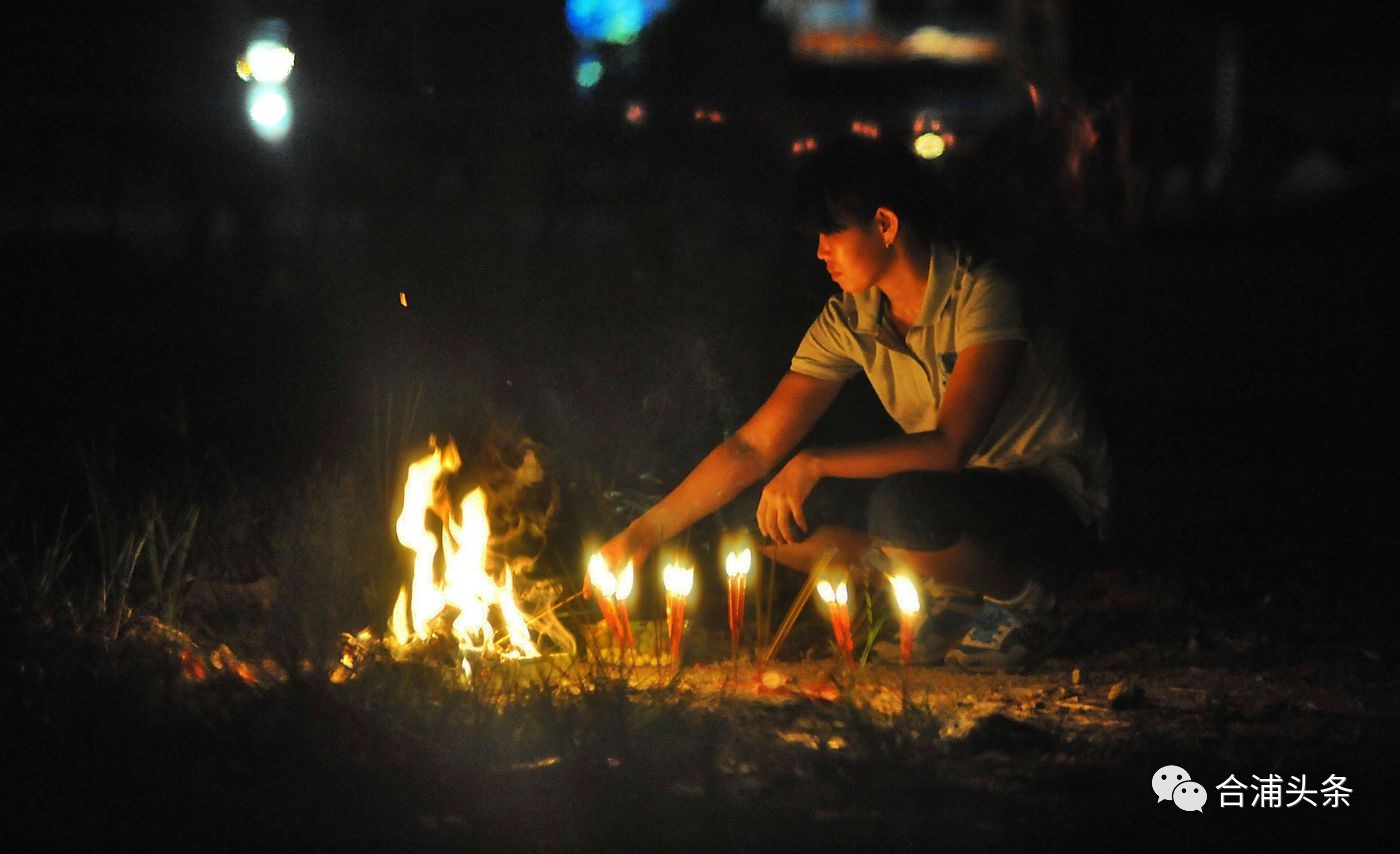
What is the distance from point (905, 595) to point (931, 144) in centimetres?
355

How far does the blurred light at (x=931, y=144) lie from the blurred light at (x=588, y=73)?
4.96 metres

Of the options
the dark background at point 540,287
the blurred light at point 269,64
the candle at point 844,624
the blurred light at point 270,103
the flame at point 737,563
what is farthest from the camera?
the blurred light at point 270,103

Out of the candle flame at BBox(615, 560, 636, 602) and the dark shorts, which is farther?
the dark shorts

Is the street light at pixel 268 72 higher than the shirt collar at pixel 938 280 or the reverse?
higher

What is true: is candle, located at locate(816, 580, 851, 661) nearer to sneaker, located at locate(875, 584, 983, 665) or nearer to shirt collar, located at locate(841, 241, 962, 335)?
sneaker, located at locate(875, 584, 983, 665)

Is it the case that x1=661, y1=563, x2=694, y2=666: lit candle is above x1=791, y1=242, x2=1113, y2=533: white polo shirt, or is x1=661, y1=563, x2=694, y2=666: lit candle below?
below

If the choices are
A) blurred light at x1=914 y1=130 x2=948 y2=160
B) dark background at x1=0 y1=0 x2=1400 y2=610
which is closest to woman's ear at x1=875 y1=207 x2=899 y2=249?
dark background at x1=0 y1=0 x2=1400 y2=610

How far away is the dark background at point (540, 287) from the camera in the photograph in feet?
21.8

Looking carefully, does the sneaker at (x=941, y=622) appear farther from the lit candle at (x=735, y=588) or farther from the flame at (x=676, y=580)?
the flame at (x=676, y=580)

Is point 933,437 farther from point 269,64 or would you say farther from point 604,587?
point 269,64

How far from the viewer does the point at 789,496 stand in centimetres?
492

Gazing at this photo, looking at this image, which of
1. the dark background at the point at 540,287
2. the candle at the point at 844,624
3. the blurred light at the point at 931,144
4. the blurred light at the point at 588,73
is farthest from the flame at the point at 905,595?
the blurred light at the point at 588,73

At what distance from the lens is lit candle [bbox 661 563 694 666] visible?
4.91 m

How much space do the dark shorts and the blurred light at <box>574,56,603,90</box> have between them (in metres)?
7.76
